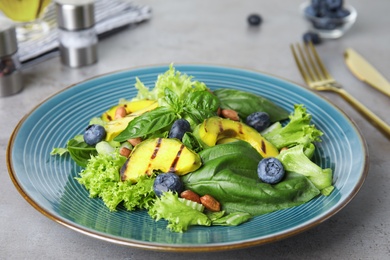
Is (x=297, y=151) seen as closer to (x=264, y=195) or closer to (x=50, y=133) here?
(x=264, y=195)

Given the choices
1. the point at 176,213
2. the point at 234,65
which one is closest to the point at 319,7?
the point at 234,65

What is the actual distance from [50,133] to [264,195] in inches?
28.1

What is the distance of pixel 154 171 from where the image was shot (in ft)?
5.16

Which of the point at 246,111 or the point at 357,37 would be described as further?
the point at 357,37

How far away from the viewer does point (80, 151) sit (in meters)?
1.75

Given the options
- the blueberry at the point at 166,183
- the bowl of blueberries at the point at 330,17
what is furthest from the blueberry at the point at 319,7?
the blueberry at the point at 166,183

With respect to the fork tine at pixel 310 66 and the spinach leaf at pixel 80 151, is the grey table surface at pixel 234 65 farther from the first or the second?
the spinach leaf at pixel 80 151

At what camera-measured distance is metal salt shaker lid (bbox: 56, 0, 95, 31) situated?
237 centimetres

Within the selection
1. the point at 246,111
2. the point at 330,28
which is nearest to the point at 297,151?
the point at 246,111

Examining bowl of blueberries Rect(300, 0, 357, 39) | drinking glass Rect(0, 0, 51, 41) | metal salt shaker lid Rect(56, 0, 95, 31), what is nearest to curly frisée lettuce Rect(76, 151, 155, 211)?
metal salt shaker lid Rect(56, 0, 95, 31)

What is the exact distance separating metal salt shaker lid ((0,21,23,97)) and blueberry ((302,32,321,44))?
4.00 ft

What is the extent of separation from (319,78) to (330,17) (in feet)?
1.61

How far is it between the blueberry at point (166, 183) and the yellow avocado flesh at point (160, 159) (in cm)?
3

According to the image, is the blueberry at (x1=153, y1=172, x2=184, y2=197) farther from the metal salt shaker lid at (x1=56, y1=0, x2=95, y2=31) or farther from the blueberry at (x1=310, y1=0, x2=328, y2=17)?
the blueberry at (x1=310, y1=0, x2=328, y2=17)
